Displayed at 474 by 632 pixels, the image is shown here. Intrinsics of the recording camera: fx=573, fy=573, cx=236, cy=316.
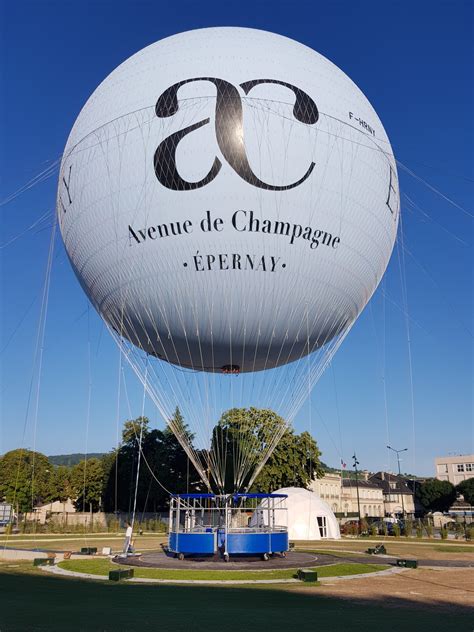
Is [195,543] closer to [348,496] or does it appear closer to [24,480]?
[24,480]

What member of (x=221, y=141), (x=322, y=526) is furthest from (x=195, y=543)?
(x=322, y=526)

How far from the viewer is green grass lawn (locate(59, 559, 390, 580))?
56.8ft

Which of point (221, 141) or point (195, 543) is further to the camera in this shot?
point (195, 543)

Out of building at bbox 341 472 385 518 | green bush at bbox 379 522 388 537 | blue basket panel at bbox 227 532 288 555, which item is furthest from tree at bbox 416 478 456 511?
blue basket panel at bbox 227 532 288 555

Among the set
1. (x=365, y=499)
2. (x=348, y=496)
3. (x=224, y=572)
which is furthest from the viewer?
(x=365, y=499)

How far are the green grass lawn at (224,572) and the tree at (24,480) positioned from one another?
4733 cm

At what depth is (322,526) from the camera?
129 feet

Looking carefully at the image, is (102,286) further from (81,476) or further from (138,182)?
(81,476)

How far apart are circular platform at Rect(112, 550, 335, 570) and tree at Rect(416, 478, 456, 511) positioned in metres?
78.9

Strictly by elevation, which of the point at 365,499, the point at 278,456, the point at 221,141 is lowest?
the point at 365,499

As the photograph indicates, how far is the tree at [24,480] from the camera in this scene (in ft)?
216

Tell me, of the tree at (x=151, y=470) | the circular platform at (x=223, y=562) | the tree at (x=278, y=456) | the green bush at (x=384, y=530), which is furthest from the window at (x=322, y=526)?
the tree at (x=151, y=470)

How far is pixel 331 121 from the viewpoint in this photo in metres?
17.2

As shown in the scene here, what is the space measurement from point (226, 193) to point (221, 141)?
144 cm
